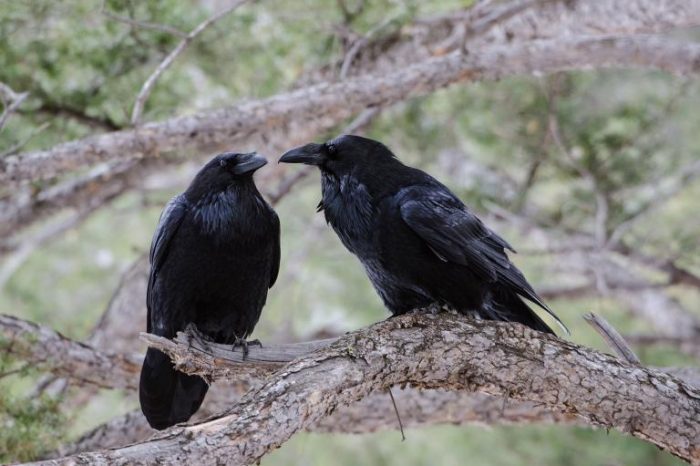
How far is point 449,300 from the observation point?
4.87 m

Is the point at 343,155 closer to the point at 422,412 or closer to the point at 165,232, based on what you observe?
the point at 165,232

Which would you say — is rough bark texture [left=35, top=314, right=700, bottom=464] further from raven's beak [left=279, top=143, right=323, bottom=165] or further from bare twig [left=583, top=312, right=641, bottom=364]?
raven's beak [left=279, top=143, right=323, bottom=165]

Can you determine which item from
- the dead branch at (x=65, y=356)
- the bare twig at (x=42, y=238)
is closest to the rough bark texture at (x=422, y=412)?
the dead branch at (x=65, y=356)

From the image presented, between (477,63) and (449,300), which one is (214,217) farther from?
(477,63)

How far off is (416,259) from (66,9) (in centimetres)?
362

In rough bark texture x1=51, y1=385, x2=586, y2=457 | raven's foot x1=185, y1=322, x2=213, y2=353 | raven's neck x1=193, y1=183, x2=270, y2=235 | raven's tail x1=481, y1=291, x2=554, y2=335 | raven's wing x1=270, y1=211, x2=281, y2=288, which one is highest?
raven's neck x1=193, y1=183, x2=270, y2=235

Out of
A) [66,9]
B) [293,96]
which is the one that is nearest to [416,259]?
Result: [293,96]

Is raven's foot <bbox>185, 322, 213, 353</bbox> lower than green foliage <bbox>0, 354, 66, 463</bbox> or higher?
higher

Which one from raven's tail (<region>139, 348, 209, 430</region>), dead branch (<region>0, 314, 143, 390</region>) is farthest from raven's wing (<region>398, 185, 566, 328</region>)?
dead branch (<region>0, 314, 143, 390</region>)

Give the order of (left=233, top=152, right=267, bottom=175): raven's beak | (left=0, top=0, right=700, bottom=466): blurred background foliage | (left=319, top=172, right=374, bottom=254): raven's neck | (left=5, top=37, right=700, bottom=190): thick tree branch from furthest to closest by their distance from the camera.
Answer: (left=0, top=0, right=700, bottom=466): blurred background foliage
(left=5, top=37, right=700, bottom=190): thick tree branch
(left=233, top=152, right=267, bottom=175): raven's beak
(left=319, top=172, right=374, bottom=254): raven's neck

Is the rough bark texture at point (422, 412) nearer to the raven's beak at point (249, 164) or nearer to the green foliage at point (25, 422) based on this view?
the green foliage at point (25, 422)

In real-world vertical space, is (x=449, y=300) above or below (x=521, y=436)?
above

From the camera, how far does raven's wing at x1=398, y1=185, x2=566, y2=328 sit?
15.7 ft

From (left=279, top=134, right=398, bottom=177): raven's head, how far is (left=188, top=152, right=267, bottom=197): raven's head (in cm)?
24
